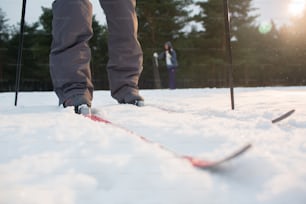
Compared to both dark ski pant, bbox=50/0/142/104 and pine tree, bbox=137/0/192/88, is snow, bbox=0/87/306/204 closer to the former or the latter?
dark ski pant, bbox=50/0/142/104

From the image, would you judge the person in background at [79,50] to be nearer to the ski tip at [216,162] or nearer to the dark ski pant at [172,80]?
the ski tip at [216,162]

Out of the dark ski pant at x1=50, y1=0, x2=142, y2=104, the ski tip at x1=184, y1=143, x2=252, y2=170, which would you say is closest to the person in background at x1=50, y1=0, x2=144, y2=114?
the dark ski pant at x1=50, y1=0, x2=142, y2=104

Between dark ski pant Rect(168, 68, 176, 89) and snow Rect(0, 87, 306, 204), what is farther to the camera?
dark ski pant Rect(168, 68, 176, 89)

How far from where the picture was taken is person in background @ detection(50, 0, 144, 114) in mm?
1555

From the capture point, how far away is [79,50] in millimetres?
1614

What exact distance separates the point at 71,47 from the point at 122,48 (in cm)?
36

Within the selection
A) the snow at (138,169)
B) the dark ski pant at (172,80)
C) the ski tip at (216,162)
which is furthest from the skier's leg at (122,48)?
the dark ski pant at (172,80)

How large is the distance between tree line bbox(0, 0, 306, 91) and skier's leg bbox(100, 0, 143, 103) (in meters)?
16.6

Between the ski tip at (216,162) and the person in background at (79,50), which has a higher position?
the person in background at (79,50)

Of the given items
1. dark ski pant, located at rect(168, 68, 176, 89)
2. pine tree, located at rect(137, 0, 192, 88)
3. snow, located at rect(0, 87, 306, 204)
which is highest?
pine tree, located at rect(137, 0, 192, 88)

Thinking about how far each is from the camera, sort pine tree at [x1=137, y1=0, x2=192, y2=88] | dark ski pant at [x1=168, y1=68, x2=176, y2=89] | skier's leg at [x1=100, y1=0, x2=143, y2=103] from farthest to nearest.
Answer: pine tree at [x1=137, y1=0, x2=192, y2=88]
dark ski pant at [x1=168, y1=68, x2=176, y2=89]
skier's leg at [x1=100, y1=0, x2=143, y2=103]

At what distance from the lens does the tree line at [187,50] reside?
19156 mm

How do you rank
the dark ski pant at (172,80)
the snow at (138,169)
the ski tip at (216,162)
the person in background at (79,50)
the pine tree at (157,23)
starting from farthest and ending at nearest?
the pine tree at (157,23) → the dark ski pant at (172,80) → the person in background at (79,50) → the ski tip at (216,162) → the snow at (138,169)

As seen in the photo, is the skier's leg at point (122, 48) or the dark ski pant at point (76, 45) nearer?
the dark ski pant at point (76, 45)
